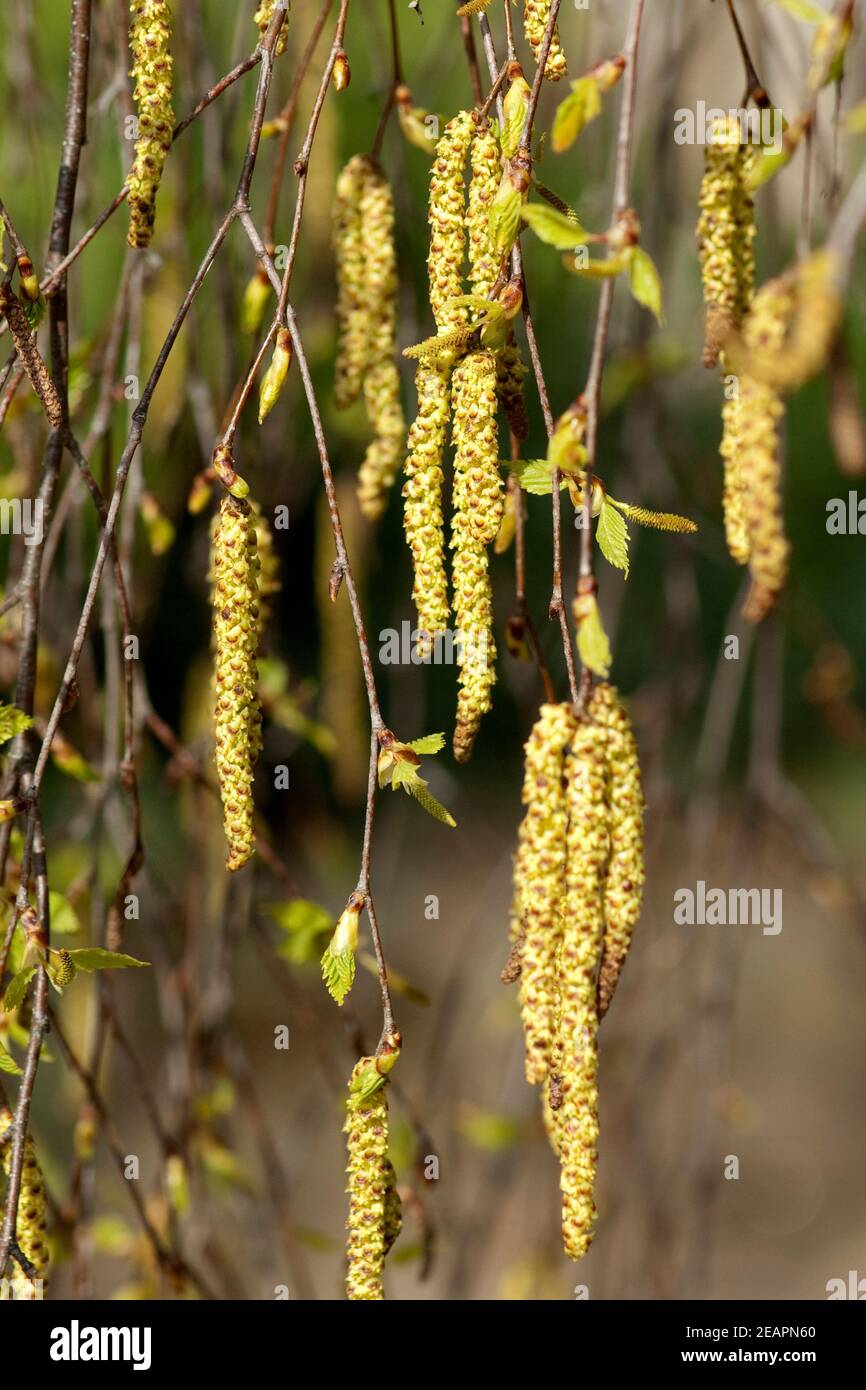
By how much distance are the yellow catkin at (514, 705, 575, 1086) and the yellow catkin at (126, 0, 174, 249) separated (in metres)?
0.43

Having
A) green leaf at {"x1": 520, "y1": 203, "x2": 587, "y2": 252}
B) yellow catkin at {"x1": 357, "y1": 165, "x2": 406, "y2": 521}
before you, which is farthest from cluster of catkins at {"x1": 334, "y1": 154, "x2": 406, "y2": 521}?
green leaf at {"x1": 520, "y1": 203, "x2": 587, "y2": 252}

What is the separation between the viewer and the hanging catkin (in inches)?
34.3

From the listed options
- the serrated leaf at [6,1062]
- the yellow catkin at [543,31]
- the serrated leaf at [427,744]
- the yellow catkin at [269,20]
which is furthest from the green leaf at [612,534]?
the serrated leaf at [6,1062]

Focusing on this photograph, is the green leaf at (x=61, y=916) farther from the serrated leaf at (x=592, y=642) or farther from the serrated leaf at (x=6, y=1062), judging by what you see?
the serrated leaf at (x=592, y=642)

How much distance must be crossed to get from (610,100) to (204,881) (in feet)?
4.67

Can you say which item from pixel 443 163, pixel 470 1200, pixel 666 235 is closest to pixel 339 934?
pixel 443 163

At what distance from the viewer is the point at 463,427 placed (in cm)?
84

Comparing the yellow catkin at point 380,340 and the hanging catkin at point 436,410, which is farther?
the yellow catkin at point 380,340

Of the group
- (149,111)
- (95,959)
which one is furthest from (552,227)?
(95,959)

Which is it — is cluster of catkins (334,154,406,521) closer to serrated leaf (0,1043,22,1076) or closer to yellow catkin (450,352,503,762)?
yellow catkin (450,352,503,762)

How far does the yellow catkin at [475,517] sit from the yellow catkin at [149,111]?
9.4 inches

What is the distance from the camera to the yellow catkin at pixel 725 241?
3.15 feet

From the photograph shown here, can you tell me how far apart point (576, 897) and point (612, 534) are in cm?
23

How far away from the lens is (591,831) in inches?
31.2
